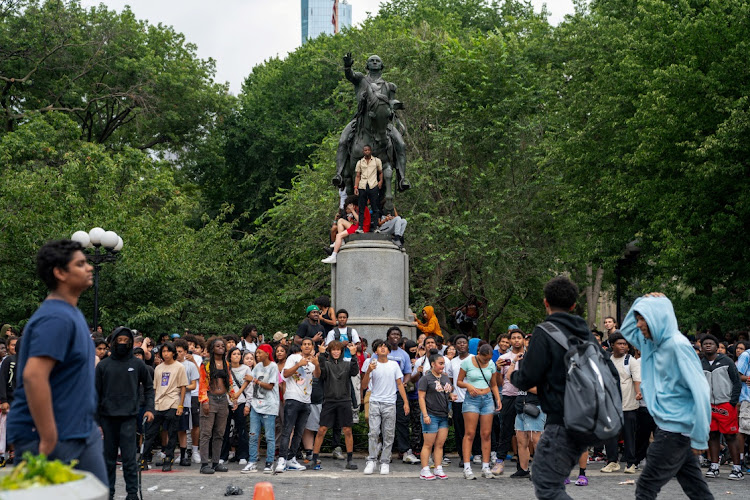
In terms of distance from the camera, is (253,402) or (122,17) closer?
(253,402)

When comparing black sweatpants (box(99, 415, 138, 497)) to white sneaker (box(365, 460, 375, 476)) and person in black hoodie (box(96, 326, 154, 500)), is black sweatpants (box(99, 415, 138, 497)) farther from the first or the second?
white sneaker (box(365, 460, 375, 476))

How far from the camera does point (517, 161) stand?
3466cm

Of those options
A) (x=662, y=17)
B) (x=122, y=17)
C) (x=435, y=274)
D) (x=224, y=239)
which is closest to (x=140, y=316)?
(x=224, y=239)

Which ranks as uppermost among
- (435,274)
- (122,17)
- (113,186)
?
(122,17)

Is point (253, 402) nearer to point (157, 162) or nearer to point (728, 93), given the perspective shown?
point (728, 93)

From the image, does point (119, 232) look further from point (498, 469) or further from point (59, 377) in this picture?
point (59, 377)

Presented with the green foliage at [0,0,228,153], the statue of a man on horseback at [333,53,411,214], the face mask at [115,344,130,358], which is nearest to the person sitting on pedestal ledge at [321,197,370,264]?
the statue of a man on horseback at [333,53,411,214]

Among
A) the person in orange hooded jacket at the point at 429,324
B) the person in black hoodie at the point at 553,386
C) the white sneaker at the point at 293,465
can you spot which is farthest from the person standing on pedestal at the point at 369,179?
the person in black hoodie at the point at 553,386

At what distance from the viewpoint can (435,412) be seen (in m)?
13.8

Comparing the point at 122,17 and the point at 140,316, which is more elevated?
the point at 122,17

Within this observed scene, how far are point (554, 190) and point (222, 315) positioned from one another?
11.8 metres

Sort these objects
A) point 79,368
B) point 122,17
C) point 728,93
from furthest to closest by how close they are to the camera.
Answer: point 122,17 < point 728,93 < point 79,368

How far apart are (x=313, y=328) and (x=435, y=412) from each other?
412 centimetres

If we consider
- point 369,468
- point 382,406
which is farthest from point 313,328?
point 369,468
